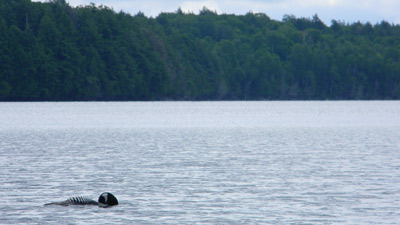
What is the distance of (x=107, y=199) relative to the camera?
18.2 m

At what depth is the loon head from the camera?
18147 mm

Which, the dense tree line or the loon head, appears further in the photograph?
the dense tree line

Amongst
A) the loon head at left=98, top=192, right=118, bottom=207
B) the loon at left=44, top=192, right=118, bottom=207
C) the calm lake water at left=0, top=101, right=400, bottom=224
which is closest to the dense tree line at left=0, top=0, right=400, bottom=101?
the calm lake water at left=0, top=101, right=400, bottom=224

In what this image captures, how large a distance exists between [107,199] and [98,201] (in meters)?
0.51

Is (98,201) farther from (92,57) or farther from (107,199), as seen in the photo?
(92,57)

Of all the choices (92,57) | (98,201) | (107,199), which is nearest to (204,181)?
(98,201)

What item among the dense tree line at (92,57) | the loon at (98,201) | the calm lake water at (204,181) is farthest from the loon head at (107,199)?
the dense tree line at (92,57)

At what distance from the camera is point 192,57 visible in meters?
185

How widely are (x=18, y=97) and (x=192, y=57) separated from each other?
62.8 metres

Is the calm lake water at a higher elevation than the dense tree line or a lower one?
lower

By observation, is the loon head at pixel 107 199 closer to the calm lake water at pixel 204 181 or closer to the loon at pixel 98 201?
the loon at pixel 98 201

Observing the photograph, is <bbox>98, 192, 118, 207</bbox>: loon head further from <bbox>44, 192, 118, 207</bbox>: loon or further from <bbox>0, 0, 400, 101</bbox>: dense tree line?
<bbox>0, 0, 400, 101</bbox>: dense tree line

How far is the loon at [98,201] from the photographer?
18172 mm

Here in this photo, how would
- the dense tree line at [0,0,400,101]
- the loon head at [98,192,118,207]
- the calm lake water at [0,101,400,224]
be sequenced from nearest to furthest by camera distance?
the calm lake water at [0,101,400,224] < the loon head at [98,192,118,207] < the dense tree line at [0,0,400,101]
